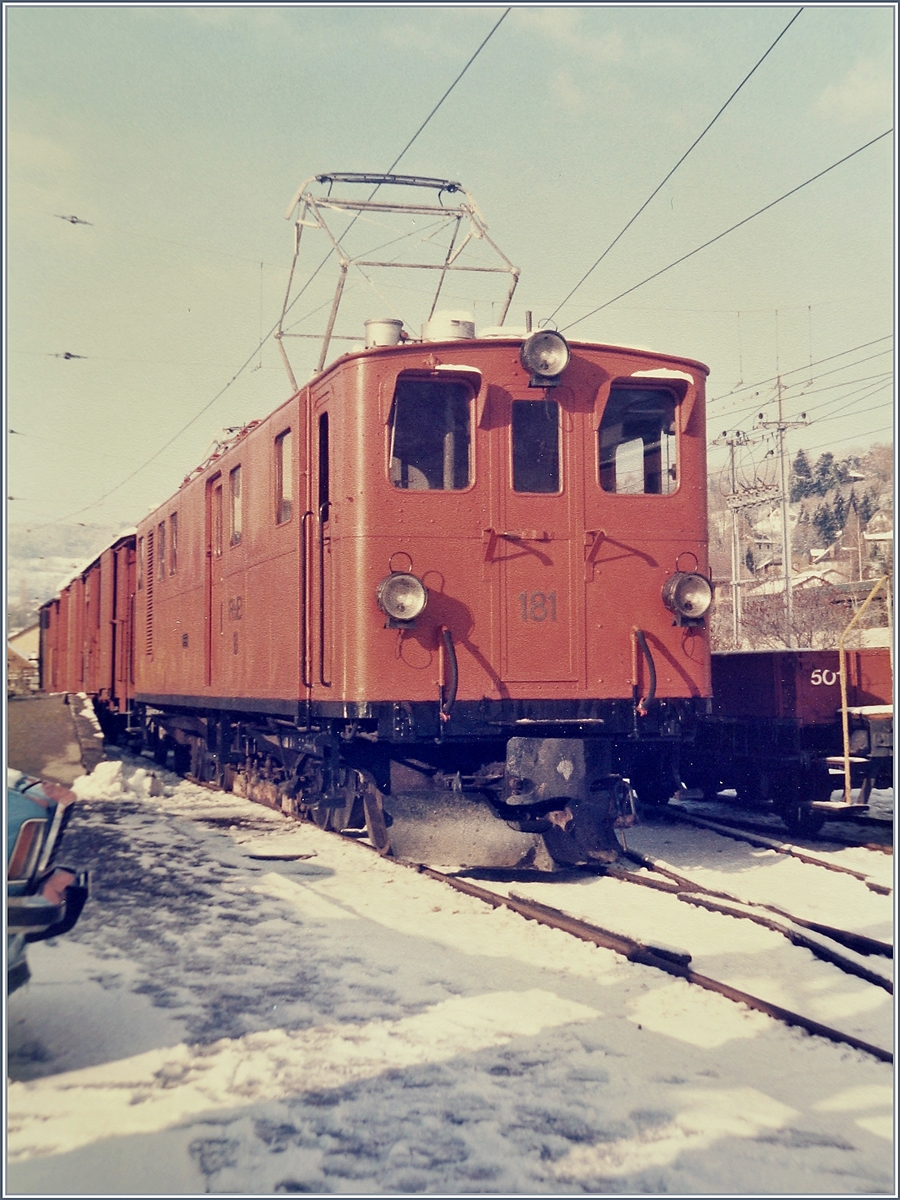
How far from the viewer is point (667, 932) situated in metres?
6.34

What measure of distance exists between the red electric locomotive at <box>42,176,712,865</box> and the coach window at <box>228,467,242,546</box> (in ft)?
6.53

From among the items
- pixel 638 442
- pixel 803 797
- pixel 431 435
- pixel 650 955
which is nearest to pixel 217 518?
pixel 431 435

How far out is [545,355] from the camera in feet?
24.8

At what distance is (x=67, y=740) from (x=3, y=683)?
11.8ft

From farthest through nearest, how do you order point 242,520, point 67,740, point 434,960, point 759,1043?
point 242,520 < point 67,740 < point 434,960 < point 759,1043

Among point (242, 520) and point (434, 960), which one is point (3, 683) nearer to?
point (434, 960)

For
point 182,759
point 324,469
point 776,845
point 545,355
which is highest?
point 545,355

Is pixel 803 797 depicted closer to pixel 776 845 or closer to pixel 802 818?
pixel 802 818

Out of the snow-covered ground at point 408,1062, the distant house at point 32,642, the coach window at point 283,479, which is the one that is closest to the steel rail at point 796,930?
the snow-covered ground at point 408,1062

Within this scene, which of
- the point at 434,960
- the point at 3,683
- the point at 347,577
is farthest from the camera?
the point at 347,577

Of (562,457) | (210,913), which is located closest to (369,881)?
(210,913)

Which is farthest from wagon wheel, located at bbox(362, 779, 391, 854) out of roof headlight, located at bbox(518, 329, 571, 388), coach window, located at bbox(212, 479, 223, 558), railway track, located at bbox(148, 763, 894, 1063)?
coach window, located at bbox(212, 479, 223, 558)

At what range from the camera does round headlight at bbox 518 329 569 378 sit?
24.7 ft

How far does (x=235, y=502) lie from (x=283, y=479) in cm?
176
